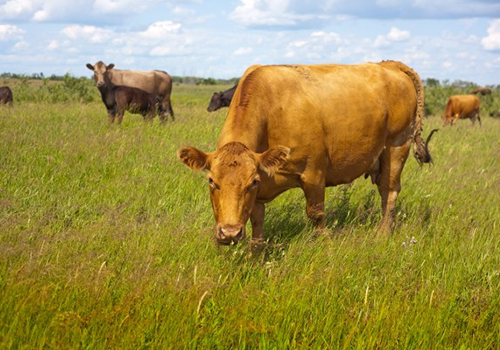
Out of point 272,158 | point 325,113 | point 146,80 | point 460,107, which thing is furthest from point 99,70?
point 460,107

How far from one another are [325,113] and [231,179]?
2.02m

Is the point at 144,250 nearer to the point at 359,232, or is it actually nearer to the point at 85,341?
the point at 85,341

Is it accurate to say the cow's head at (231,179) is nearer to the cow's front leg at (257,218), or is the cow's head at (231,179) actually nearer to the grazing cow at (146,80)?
the cow's front leg at (257,218)

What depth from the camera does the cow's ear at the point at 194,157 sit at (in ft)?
15.7

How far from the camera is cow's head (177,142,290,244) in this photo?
450 cm

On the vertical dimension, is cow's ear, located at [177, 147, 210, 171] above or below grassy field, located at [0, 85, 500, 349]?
above

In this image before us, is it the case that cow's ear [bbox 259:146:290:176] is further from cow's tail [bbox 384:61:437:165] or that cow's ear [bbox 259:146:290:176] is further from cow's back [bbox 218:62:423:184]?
cow's tail [bbox 384:61:437:165]

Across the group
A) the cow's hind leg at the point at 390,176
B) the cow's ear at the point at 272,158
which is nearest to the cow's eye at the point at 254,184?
the cow's ear at the point at 272,158

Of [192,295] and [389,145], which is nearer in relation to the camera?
[192,295]

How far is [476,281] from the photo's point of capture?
15.8ft

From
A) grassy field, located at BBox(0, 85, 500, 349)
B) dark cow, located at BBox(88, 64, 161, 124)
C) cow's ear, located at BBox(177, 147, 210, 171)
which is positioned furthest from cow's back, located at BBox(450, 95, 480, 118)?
cow's ear, located at BBox(177, 147, 210, 171)

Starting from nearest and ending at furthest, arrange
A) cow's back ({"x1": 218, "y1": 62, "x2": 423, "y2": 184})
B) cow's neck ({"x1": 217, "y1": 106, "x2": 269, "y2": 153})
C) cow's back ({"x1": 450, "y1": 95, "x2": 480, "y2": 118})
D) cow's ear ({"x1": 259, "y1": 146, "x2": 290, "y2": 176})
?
cow's ear ({"x1": 259, "y1": 146, "x2": 290, "y2": 176})
cow's neck ({"x1": 217, "y1": 106, "x2": 269, "y2": 153})
cow's back ({"x1": 218, "y1": 62, "x2": 423, "y2": 184})
cow's back ({"x1": 450, "y1": 95, "x2": 480, "y2": 118})

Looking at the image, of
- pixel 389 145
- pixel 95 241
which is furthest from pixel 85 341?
pixel 389 145

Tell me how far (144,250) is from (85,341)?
1714 mm
